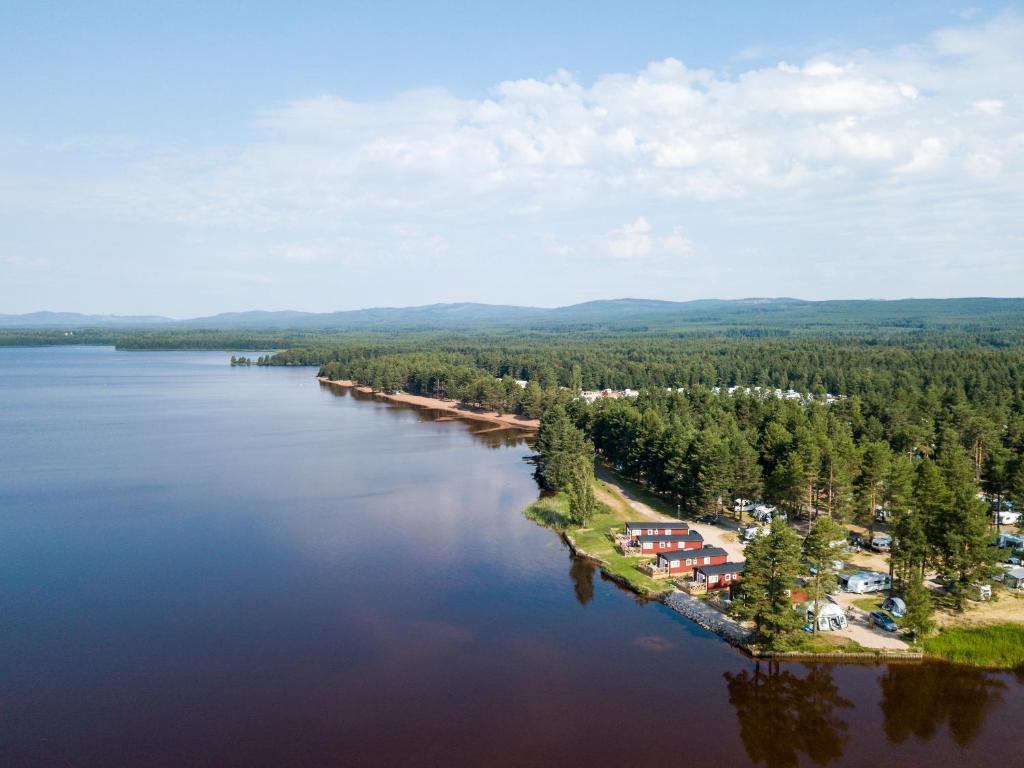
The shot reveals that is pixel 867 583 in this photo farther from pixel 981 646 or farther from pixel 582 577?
pixel 582 577

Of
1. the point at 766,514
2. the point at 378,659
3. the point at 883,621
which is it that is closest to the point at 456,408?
the point at 766,514

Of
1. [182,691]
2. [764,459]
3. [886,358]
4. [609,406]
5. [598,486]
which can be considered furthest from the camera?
[886,358]

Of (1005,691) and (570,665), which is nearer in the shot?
(1005,691)

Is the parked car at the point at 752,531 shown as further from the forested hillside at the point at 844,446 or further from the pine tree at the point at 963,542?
the pine tree at the point at 963,542

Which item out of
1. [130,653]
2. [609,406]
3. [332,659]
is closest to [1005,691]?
[332,659]

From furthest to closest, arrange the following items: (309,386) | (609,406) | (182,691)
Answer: (309,386) < (609,406) < (182,691)

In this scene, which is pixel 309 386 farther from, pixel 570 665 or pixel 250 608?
pixel 570 665

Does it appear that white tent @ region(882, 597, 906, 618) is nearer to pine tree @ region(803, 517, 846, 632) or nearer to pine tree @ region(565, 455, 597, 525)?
pine tree @ region(803, 517, 846, 632)
